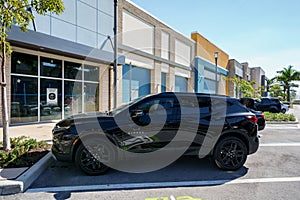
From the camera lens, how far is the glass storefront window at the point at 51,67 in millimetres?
10547

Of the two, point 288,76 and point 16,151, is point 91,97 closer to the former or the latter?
point 16,151

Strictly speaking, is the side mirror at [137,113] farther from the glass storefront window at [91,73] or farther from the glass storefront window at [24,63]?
the glass storefront window at [91,73]

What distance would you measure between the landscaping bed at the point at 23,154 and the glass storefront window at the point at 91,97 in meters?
7.07

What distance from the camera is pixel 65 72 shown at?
1172cm

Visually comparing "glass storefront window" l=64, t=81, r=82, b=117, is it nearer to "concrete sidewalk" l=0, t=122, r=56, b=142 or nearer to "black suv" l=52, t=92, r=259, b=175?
"concrete sidewalk" l=0, t=122, r=56, b=142

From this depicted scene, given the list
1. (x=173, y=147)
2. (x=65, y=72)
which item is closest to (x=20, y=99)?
(x=65, y=72)

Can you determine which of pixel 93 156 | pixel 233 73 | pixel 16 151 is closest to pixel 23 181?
pixel 93 156

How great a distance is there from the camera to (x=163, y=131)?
459 centimetres

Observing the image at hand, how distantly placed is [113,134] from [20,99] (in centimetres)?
741

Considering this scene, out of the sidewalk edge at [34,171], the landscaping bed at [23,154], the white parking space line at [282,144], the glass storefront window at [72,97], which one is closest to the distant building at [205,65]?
the glass storefront window at [72,97]

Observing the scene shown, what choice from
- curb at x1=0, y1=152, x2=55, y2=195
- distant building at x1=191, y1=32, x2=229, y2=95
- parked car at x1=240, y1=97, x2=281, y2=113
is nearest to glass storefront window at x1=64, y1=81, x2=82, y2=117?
curb at x1=0, y1=152, x2=55, y2=195

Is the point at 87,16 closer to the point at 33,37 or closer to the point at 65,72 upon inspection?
the point at 65,72

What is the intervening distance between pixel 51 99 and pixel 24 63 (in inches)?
86.1

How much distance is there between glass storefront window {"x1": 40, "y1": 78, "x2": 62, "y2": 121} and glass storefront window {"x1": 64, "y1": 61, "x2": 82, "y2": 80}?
74 centimetres
